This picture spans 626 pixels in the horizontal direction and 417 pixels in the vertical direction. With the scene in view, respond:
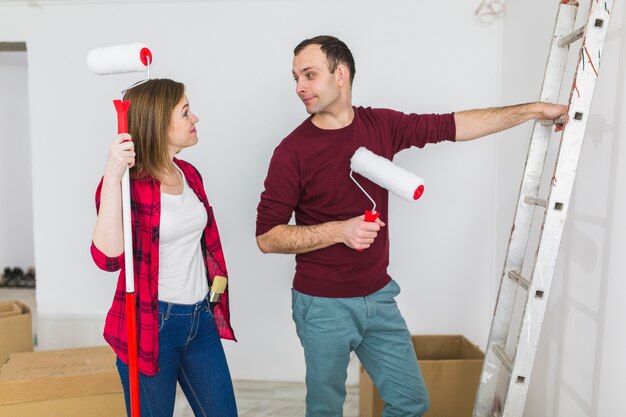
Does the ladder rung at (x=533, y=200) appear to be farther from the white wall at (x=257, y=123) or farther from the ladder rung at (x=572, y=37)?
the white wall at (x=257, y=123)

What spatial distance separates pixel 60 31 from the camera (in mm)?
2607

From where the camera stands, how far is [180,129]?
1.50 m

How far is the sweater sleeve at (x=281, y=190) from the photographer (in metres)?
1.68

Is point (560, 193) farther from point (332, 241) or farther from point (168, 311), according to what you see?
point (168, 311)

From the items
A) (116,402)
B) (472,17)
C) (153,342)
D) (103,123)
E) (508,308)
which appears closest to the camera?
(153,342)

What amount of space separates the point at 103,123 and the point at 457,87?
1682 mm

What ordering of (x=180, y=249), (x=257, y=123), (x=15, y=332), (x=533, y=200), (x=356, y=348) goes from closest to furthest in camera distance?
(x=180, y=249) < (x=533, y=200) < (x=356, y=348) < (x=15, y=332) < (x=257, y=123)

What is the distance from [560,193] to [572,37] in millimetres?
454

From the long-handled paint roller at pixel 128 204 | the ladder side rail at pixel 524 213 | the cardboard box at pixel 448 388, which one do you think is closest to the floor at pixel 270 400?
the cardboard box at pixel 448 388

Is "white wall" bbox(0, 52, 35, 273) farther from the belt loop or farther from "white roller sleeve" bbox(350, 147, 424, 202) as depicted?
"white roller sleeve" bbox(350, 147, 424, 202)

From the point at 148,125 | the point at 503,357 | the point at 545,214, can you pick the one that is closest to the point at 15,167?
the point at 148,125

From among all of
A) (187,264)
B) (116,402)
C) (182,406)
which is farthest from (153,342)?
(182,406)

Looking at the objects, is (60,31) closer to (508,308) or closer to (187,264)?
(187,264)

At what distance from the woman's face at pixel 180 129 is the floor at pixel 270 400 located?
1413 millimetres
